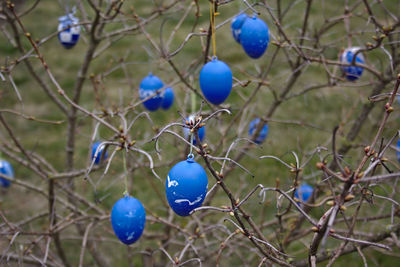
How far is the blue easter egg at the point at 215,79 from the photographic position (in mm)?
1909

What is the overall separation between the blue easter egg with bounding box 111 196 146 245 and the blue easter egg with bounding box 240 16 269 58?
1103 millimetres

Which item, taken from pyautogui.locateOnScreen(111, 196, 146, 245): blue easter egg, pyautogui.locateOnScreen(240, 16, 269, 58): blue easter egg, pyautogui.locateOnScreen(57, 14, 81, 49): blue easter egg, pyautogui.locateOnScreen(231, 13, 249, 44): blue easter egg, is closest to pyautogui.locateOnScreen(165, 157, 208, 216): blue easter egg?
pyautogui.locateOnScreen(111, 196, 146, 245): blue easter egg

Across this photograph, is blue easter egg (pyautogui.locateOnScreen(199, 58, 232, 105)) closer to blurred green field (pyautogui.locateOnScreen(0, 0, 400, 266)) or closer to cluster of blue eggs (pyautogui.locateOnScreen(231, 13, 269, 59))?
cluster of blue eggs (pyautogui.locateOnScreen(231, 13, 269, 59))

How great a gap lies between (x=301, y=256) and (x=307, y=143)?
163 centimetres

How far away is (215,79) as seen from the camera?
191 cm

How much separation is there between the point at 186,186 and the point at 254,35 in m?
1.15

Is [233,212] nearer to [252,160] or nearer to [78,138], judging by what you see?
[252,160]

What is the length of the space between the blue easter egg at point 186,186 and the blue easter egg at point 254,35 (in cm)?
104

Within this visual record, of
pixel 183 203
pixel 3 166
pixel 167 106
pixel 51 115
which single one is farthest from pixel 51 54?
pixel 183 203

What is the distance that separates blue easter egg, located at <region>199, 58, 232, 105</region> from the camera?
1909 mm

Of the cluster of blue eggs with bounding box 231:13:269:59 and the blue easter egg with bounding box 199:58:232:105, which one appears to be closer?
the blue easter egg with bounding box 199:58:232:105

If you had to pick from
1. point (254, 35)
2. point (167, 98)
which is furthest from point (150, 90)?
point (254, 35)

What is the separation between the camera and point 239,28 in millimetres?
2514

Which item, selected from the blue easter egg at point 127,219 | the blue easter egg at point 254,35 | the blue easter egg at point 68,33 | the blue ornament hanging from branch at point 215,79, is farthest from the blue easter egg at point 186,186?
the blue easter egg at point 68,33
